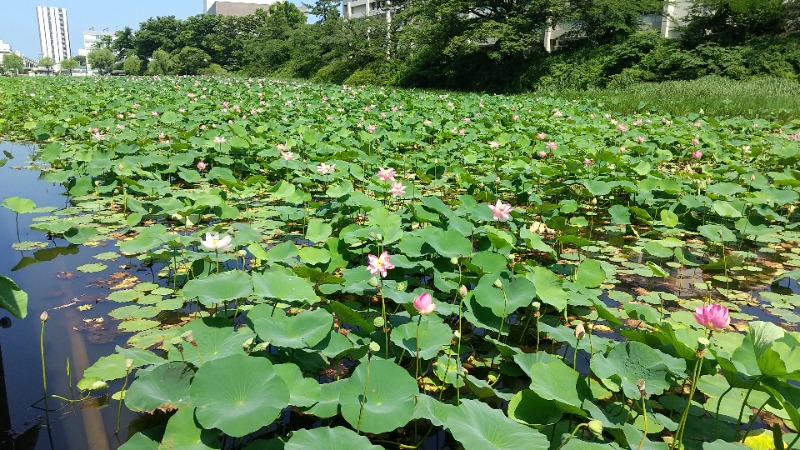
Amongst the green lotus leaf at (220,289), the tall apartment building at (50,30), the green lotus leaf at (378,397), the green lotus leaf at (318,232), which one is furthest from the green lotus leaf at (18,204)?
the tall apartment building at (50,30)

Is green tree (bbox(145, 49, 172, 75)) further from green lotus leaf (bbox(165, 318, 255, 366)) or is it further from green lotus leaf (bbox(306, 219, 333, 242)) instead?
green lotus leaf (bbox(165, 318, 255, 366))

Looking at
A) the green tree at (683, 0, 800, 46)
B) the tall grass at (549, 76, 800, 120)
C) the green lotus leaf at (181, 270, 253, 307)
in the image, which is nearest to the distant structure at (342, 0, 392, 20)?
the green tree at (683, 0, 800, 46)

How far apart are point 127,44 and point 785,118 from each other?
65.3m

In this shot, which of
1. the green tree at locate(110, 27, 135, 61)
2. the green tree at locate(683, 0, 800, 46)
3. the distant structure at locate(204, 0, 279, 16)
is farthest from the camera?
the distant structure at locate(204, 0, 279, 16)

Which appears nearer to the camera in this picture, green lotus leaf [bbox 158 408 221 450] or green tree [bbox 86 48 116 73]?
green lotus leaf [bbox 158 408 221 450]

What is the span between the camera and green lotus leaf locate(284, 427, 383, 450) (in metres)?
0.89

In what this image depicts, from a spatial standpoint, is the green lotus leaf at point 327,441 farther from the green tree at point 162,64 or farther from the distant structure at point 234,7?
the distant structure at point 234,7

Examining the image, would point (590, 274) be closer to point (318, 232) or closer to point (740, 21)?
point (318, 232)

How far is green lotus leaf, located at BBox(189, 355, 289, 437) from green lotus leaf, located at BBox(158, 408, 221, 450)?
0.04m

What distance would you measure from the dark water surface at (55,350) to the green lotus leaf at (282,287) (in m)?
0.45

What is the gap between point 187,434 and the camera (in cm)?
97

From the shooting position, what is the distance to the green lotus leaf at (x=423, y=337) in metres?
1.33

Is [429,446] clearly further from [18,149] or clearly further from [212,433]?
[18,149]

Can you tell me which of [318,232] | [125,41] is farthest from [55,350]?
[125,41]
